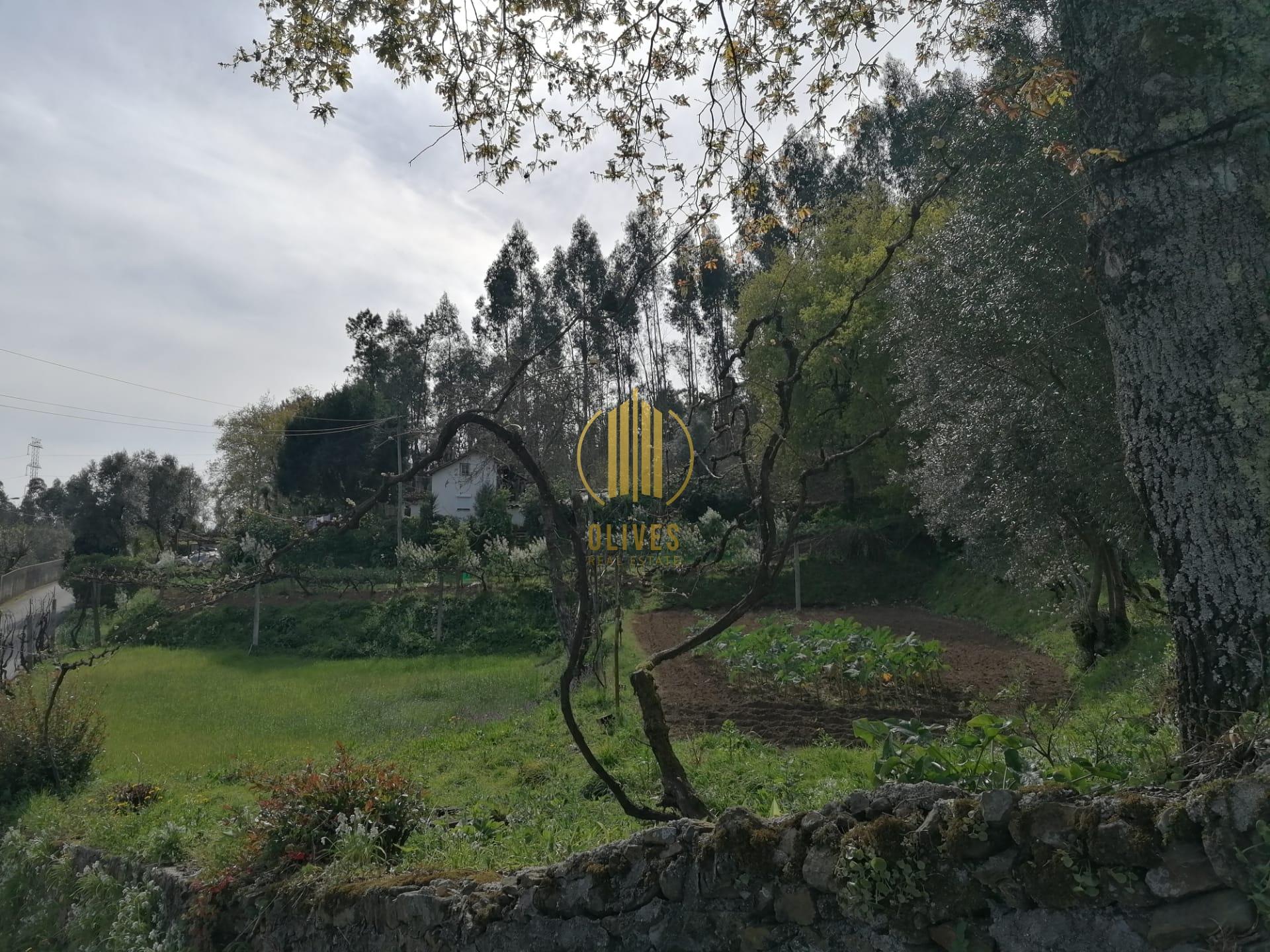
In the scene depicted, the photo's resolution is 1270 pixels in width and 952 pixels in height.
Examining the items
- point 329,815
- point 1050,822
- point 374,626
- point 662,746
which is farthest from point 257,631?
point 1050,822

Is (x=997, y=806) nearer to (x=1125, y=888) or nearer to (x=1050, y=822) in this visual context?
(x=1050, y=822)

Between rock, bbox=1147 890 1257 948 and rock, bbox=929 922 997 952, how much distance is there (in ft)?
1.38

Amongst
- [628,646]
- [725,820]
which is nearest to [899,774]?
[725,820]

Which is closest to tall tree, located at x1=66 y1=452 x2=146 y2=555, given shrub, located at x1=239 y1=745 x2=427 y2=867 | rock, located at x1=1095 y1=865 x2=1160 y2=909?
shrub, located at x1=239 y1=745 x2=427 y2=867

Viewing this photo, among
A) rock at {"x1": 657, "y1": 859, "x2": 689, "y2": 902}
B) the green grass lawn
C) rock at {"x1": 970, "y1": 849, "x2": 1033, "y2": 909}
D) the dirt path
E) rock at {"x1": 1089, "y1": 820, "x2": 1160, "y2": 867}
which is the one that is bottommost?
the green grass lawn

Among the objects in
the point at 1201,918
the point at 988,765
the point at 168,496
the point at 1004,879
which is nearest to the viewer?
the point at 1201,918

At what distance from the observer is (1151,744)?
372 centimetres

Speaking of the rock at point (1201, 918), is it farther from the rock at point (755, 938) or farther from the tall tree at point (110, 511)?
the tall tree at point (110, 511)

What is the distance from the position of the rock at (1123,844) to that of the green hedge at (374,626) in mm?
17448

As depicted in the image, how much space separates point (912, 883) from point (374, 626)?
67.0 ft

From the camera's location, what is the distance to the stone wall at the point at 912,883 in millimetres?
1981

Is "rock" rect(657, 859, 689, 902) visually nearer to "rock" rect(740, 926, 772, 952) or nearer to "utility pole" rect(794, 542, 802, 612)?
"rock" rect(740, 926, 772, 952)

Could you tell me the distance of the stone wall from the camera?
6.50ft

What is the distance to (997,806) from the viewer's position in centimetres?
237
